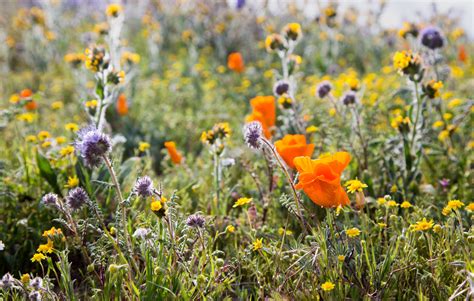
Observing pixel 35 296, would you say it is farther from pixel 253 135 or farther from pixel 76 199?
pixel 253 135

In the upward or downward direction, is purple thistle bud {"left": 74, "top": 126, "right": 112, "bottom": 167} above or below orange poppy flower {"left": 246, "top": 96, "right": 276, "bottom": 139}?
above

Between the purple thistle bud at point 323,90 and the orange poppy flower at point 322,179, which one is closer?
the orange poppy flower at point 322,179

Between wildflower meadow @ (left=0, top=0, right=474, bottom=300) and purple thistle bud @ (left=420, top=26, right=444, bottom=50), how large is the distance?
20mm

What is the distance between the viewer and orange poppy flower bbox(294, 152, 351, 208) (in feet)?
6.44

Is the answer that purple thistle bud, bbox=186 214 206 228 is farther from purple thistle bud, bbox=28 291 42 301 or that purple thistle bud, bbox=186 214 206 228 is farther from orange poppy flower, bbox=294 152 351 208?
purple thistle bud, bbox=28 291 42 301

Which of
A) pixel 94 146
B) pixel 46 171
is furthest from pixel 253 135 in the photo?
pixel 46 171

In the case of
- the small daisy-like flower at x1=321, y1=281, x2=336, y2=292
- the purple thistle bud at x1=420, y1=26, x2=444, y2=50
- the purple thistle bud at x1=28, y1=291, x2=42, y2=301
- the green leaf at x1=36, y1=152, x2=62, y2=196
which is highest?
the purple thistle bud at x1=420, y1=26, x2=444, y2=50

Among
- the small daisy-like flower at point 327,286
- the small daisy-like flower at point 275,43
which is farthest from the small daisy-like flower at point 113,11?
the small daisy-like flower at point 327,286

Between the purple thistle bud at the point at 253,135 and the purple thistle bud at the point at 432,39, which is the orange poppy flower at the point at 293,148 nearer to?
the purple thistle bud at the point at 253,135

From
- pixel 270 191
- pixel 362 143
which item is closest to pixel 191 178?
pixel 270 191

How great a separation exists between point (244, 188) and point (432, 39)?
1477mm

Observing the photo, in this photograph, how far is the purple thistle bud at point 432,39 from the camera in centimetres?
331

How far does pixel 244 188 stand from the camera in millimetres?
3055

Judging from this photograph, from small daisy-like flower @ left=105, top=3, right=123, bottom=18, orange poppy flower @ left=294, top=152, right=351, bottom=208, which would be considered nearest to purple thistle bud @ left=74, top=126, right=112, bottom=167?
orange poppy flower @ left=294, top=152, right=351, bottom=208
